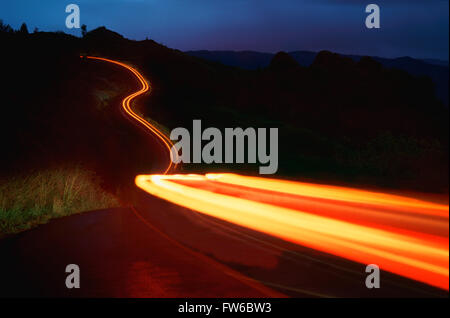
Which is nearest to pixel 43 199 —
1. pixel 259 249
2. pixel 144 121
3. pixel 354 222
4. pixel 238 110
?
pixel 259 249

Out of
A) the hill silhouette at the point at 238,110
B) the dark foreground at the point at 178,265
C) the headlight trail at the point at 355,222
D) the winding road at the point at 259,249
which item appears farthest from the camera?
the hill silhouette at the point at 238,110

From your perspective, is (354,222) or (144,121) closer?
(354,222)

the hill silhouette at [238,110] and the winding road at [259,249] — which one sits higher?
the hill silhouette at [238,110]

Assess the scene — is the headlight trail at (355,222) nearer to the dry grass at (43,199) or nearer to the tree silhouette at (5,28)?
the dry grass at (43,199)

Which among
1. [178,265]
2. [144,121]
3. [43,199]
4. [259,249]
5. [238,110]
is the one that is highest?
[238,110]

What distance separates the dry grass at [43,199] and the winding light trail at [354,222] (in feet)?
14.6

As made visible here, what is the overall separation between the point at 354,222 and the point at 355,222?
1cm

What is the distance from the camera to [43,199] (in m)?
18.7

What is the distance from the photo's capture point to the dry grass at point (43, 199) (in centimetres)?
1588

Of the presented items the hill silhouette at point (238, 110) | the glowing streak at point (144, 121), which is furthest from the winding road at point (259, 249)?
the glowing streak at point (144, 121)

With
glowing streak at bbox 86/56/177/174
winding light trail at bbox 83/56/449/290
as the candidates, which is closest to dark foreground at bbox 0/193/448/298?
winding light trail at bbox 83/56/449/290

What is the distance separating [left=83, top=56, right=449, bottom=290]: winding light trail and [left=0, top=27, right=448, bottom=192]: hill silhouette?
1.59m

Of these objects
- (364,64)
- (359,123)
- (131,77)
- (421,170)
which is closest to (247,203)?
(421,170)

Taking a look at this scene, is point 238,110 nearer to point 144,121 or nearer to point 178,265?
point 144,121
